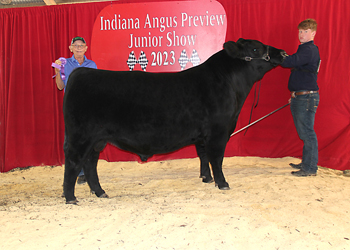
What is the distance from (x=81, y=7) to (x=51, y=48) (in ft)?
2.77

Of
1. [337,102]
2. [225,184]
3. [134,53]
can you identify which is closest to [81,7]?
[134,53]

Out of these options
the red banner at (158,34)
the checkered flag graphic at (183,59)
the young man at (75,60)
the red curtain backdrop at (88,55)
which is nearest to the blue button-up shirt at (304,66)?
the red curtain backdrop at (88,55)

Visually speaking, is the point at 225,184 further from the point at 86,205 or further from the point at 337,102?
the point at 337,102

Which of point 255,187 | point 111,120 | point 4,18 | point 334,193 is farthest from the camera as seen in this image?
point 4,18

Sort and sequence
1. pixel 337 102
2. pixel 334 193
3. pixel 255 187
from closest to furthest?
pixel 334 193, pixel 255 187, pixel 337 102

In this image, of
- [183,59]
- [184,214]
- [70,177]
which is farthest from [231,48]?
[70,177]

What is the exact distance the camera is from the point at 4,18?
473 centimetres

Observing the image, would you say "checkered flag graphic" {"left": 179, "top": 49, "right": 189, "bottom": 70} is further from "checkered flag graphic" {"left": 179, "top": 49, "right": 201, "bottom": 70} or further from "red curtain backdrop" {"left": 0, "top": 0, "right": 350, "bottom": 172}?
"red curtain backdrop" {"left": 0, "top": 0, "right": 350, "bottom": 172}

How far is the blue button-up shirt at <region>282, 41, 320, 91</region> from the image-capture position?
11.6 feet

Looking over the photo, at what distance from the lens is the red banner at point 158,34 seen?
15.2 feet

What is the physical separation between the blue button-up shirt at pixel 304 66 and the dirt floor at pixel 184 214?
3.94ft

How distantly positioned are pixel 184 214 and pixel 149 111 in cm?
102

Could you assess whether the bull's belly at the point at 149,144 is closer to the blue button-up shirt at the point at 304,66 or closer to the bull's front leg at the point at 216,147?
the bull's front leg at the point at 216,147

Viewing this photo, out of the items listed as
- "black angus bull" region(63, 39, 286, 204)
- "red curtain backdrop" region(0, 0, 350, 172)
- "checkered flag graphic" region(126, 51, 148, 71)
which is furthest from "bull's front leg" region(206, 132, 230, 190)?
"checkered flag graphic" region(126, 51, 148, 71)
